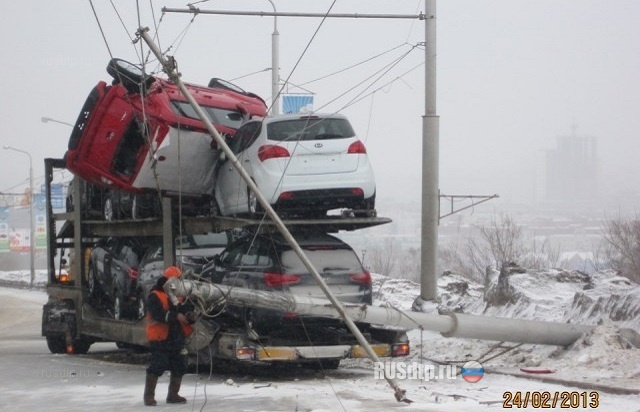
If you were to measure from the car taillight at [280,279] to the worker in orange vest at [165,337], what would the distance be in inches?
76.9

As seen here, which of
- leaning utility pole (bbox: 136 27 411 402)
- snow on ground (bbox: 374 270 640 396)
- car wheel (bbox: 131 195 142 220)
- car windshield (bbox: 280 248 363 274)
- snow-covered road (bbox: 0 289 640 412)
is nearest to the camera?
snow-covered road (bbox: 0 289 640 412)

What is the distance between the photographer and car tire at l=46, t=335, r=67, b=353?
1947 centimetres

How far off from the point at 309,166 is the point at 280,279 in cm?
172

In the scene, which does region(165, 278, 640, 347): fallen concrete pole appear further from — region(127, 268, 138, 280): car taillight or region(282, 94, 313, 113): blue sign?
region(282, 94, 313, 113): blue sign

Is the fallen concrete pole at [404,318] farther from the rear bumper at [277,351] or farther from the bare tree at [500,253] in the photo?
the bare tree at [500,253]

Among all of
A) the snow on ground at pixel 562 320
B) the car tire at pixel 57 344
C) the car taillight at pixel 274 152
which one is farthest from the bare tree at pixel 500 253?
the car taillight at pixel 274 152

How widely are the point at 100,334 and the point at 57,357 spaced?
56.2 inches

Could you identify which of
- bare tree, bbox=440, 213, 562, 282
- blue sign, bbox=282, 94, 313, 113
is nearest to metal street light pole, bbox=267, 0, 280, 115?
blue sign, bbox=282, 94, 313, 113

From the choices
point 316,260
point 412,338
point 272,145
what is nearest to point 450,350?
point 412,338

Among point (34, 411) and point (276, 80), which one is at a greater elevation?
point (276, 80)

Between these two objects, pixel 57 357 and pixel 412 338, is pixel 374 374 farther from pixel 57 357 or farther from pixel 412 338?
pixel 57 357

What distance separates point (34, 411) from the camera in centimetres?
1149

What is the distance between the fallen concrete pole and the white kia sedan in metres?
2.04

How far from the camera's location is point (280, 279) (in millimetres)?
13359
